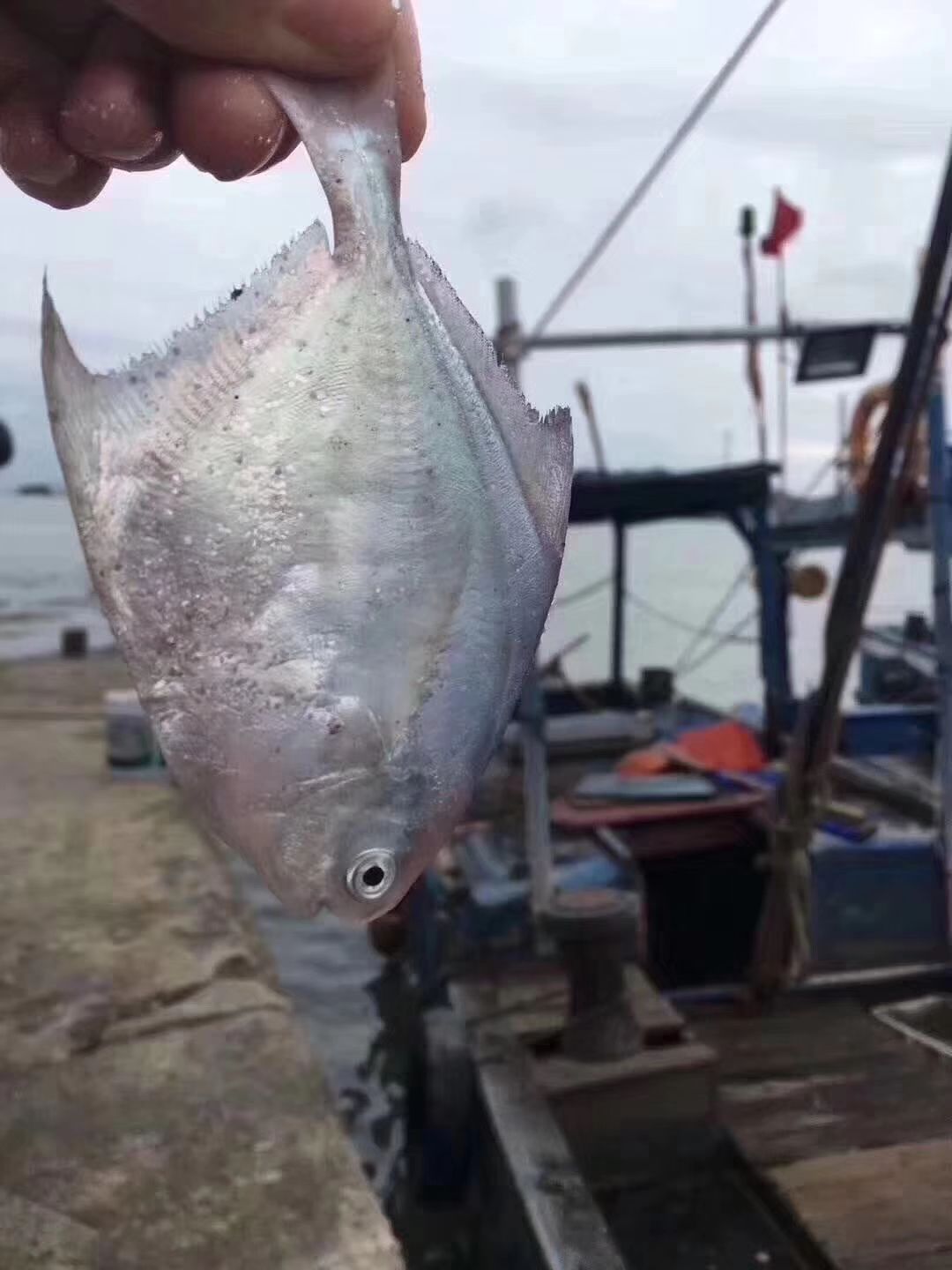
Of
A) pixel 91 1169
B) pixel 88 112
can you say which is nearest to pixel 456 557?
pixel 88 112

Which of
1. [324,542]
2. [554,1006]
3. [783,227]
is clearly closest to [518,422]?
[324,542]

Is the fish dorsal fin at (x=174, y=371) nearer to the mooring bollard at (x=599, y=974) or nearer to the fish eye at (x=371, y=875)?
the fish eye at (x=371, y=875)

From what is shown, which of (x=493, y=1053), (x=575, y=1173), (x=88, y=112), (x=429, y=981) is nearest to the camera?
(x=88, y=112)

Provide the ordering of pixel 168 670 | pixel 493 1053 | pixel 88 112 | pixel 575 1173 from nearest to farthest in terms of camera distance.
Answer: pixel 168 670 → pixel 88 112 → pixel 575 1173 → pixel 493 1053

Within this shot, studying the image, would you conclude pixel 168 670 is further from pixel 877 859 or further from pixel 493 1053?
pixel 877 859

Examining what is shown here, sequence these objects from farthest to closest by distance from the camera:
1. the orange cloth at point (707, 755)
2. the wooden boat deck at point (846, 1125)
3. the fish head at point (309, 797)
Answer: the orange cloth at point (707, 755) < the wooden boat deck at point (846, 1125) < the fish head at point (309, 797)

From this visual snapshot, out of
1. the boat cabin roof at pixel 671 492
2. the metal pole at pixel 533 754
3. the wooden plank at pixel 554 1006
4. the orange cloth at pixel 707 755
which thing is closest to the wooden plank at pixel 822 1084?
the wooden plank at pixel 554 1006
